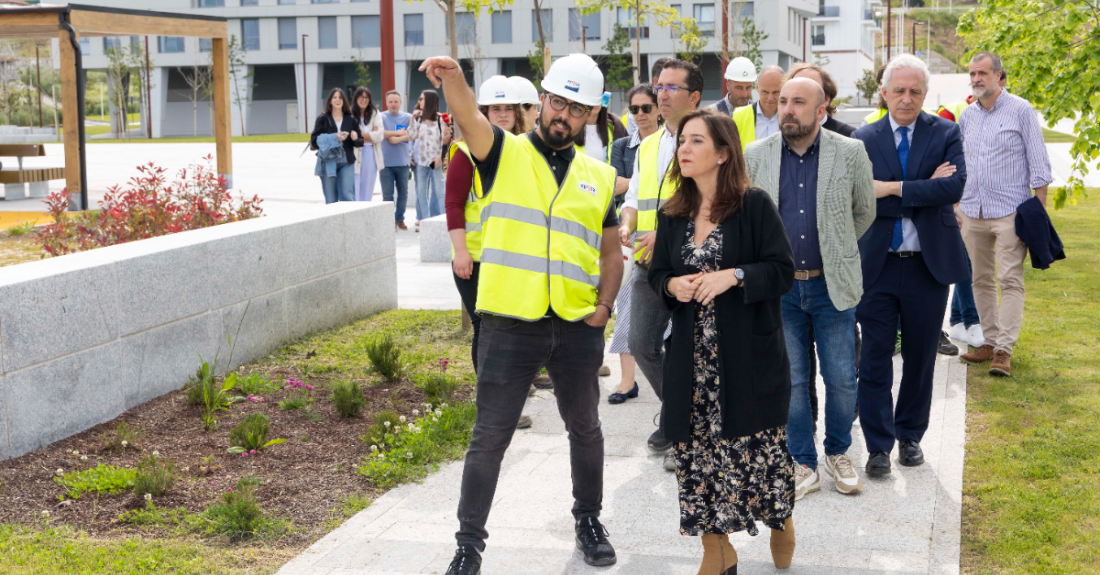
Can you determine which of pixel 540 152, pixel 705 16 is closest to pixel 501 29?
pixel 705 16

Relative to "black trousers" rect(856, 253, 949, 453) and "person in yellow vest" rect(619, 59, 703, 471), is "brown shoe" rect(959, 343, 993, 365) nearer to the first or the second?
"black trousers" rect(856, 253, 949, 453)

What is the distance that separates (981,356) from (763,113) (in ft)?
9.53

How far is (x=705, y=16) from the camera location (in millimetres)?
62969

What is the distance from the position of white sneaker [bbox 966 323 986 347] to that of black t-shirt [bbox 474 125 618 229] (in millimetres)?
5202

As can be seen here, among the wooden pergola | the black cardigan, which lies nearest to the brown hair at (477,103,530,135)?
the black cardigan

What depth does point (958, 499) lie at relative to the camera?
4871 millimetres

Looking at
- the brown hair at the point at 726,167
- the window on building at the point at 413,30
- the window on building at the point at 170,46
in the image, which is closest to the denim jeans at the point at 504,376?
the brown hair at the point at 726,167

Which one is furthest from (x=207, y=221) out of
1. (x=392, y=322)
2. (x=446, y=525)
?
(x=446, y=525)

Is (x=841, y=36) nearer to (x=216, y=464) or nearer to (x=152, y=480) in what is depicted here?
(x=216, y=464)

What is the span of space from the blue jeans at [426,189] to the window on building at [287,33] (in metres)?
57.3

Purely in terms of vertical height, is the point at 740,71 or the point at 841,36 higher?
the point at 841,36

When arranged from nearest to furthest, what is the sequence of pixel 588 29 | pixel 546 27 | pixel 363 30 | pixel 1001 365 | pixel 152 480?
1. pixel 152 480
2. pixel 1001 365
3. pixel 588 29
4. pixel 546 27
5. pixel 363 30

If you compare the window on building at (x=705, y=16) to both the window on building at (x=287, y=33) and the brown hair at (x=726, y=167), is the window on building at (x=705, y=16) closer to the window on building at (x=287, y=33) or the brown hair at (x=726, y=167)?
the window on building at (x=287, y=33)

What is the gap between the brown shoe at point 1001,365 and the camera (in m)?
7.18
